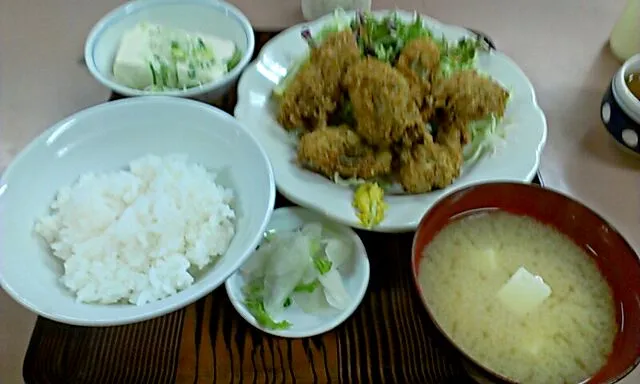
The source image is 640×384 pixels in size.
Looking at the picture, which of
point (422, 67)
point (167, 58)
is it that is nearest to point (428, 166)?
point (422, 67)

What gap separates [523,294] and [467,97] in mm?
460

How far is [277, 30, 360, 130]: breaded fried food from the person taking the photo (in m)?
1.42

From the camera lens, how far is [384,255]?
131 cm

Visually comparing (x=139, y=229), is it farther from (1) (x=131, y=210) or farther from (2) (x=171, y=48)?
(2) (x=171, y=48)

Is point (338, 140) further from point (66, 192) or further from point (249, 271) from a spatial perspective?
point (66, 192)

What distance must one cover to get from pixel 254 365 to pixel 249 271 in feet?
0.64

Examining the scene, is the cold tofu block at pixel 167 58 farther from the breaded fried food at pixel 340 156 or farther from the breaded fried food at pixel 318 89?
the breaded fried food at pixel 340 156

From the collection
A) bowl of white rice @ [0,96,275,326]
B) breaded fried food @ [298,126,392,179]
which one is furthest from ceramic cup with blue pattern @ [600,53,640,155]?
bowl of white rice @ [0,96,275,326]

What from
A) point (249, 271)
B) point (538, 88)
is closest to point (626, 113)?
point (538, 88)

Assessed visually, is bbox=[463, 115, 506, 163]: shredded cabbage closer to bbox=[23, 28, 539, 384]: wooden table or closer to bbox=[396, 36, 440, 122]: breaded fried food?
bbox=[396, 36, 440, 122]: breaded fried food

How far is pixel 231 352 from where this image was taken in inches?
45.3

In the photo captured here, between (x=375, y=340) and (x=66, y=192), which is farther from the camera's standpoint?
(x=66, y=192)

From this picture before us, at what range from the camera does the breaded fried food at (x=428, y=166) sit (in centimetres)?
132

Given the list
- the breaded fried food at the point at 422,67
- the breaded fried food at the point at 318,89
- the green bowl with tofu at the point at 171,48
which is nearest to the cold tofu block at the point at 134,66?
the green bowl with tofu at the point at 171,48
